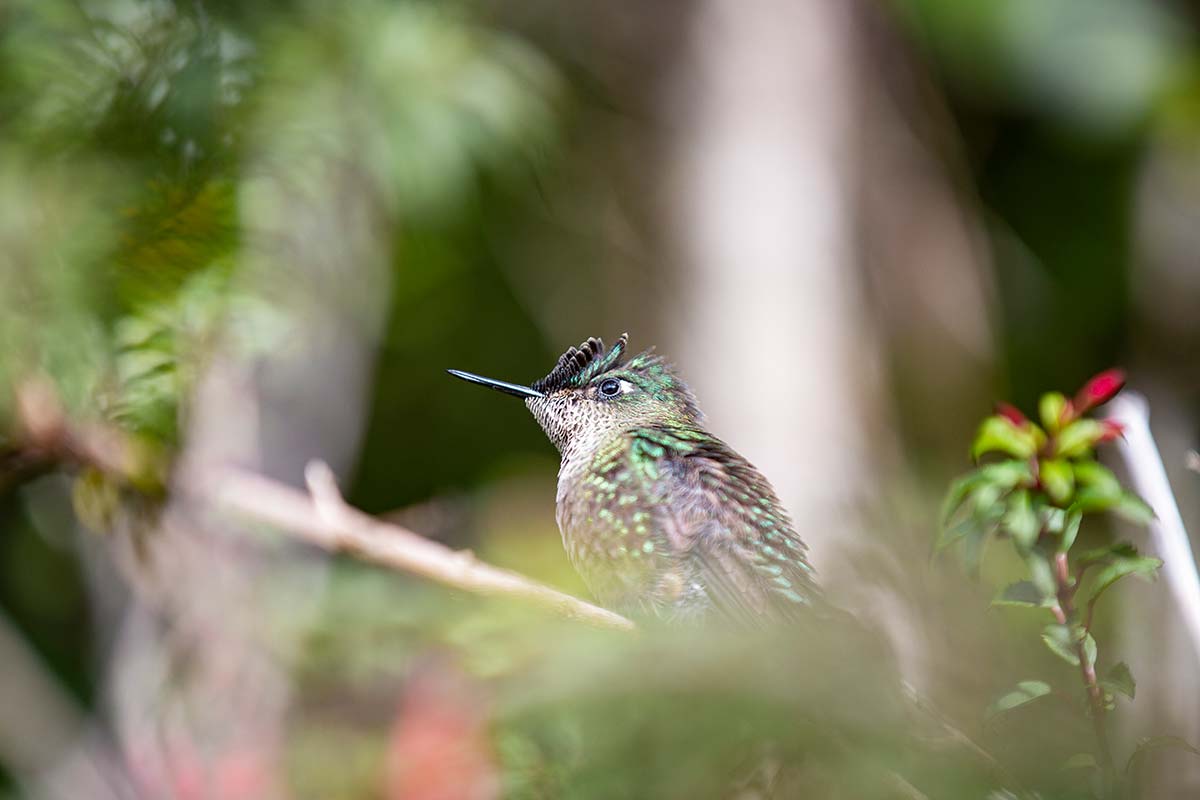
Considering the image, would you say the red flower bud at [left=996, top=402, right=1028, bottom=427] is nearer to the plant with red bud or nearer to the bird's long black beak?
the plant with red bud

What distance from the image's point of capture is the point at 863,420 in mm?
5387

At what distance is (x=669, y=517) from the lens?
5.25 ft

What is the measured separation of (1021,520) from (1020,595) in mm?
63

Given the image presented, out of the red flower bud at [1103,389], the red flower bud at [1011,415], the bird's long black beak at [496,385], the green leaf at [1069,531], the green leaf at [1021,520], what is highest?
the red flower bud at [1103,389]

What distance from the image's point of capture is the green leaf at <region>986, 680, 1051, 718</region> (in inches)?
37.9

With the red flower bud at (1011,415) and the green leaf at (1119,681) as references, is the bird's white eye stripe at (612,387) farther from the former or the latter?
the green leaf at (1119,681)

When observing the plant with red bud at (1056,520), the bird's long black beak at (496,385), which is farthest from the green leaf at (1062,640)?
the bird's long black beak at (496,385)

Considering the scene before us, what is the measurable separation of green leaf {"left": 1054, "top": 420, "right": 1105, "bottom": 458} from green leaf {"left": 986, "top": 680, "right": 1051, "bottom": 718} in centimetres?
20

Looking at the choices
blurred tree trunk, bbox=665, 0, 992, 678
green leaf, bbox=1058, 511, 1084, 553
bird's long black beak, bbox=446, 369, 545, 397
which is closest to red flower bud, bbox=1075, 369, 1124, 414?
green leaf, bbox=1058, 511, 1084, 553

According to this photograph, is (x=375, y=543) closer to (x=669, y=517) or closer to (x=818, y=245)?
(x=669, y=517)

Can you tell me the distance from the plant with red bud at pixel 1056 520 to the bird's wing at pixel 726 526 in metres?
0.45

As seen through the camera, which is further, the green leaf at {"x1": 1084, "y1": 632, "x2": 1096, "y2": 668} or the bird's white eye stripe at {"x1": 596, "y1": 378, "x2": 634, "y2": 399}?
the bird's white eye stripe at {"x1": 596, "y1": 378, "x2": 634, "y2": 399}

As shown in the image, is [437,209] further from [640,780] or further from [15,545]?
[640,780]

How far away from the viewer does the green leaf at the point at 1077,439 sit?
40.1 inches
